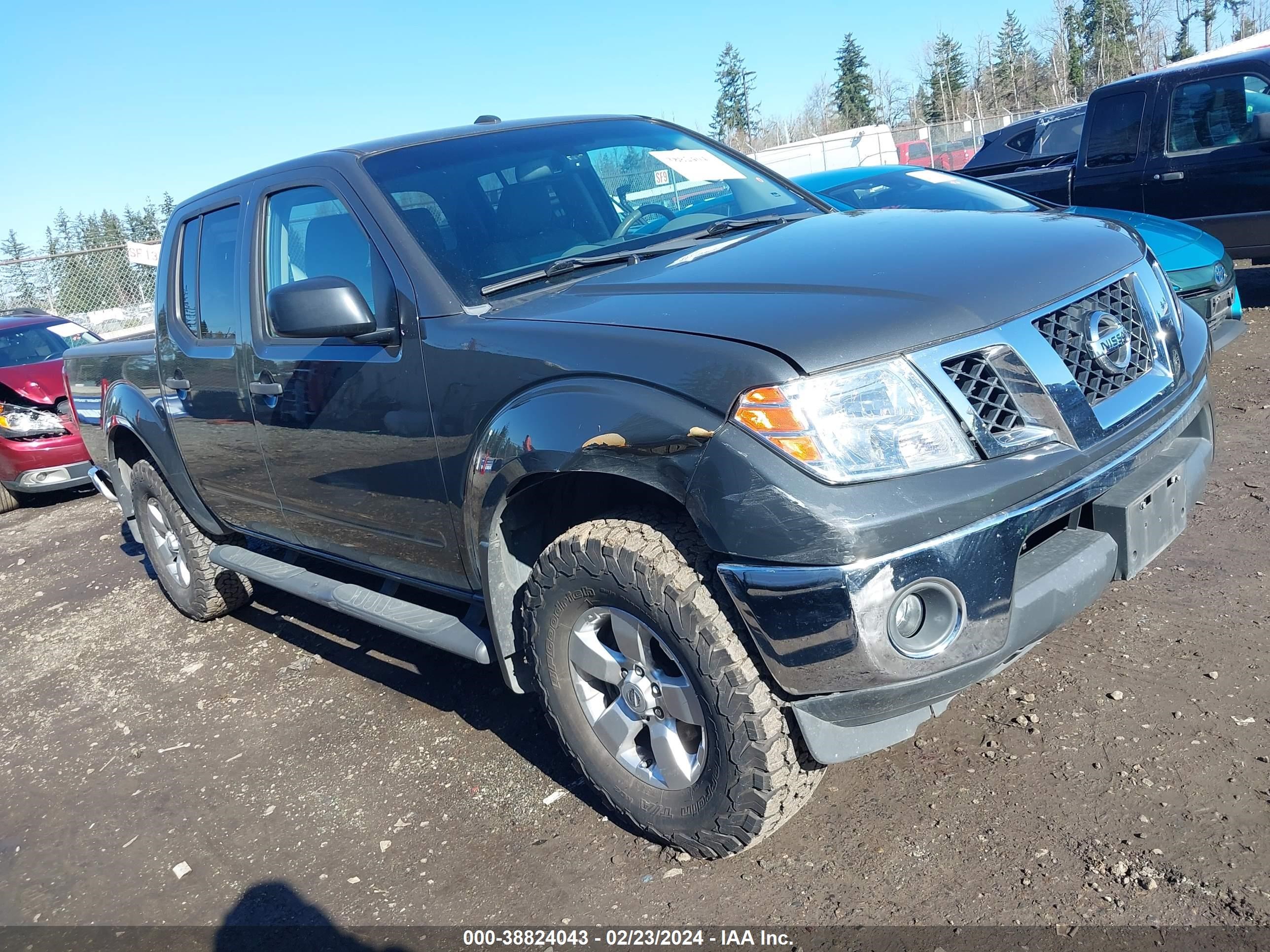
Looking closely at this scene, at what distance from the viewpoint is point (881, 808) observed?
2.80 metres

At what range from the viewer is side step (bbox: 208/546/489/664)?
311 centimetres

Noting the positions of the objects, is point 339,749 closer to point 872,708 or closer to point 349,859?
point 349,859

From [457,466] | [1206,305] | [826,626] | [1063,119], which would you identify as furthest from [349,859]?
[1063,119]

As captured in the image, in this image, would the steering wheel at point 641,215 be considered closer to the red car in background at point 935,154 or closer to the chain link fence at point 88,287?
the chain link fence at point 88,287

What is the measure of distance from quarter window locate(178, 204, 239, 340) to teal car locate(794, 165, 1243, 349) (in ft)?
10.7

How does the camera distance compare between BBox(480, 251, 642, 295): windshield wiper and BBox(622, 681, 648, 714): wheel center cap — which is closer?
BBox(622, 681, 648, 714): wheel center cap

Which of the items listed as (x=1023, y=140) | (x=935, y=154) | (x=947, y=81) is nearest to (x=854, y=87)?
(x=947, y=81)

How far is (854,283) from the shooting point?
2.45 metres

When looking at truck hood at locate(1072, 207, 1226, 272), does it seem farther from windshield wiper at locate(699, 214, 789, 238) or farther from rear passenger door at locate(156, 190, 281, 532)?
rear passenger door at locate(156, 190, 281, 532)

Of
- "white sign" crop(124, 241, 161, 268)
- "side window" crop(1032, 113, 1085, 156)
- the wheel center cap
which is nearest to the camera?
the wheel center cap

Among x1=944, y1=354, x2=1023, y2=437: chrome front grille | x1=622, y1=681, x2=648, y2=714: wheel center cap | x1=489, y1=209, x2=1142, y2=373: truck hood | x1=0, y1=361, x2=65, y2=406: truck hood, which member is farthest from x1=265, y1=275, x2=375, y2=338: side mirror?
x1=0, y1=361, x2=65, y2=406: truck hood

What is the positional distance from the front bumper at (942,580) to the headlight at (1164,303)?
0.50m

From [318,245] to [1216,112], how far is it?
23.9 feet

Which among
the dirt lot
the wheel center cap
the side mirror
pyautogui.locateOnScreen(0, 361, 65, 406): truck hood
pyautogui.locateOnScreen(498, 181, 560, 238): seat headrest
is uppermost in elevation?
pyautogui.locateOnScreen(498, 181, 560, 238): seat headrest
